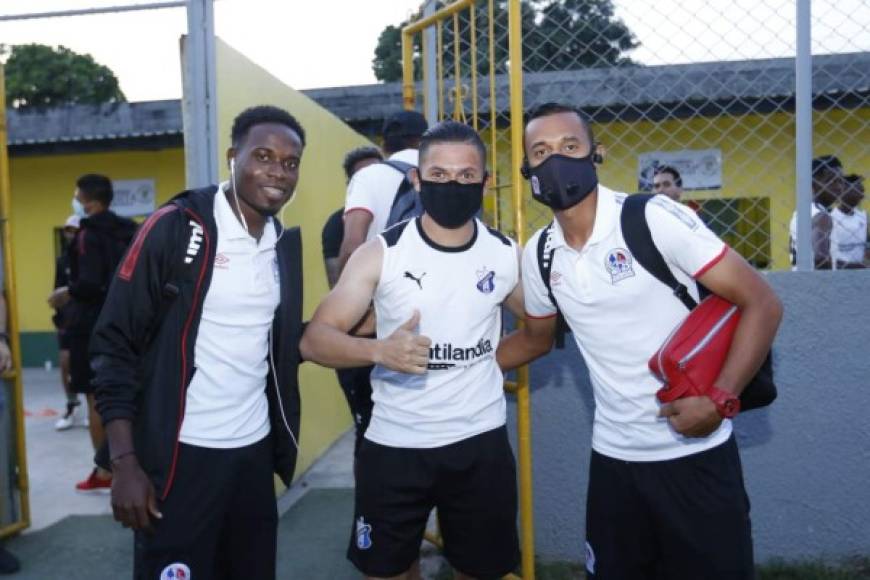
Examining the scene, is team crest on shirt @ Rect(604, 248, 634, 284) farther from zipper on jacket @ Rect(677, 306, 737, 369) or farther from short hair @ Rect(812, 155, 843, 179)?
short hair @ Rect(812, 155, 843, 179)

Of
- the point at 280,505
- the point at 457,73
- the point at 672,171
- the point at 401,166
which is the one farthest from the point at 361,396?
the point at 672,171

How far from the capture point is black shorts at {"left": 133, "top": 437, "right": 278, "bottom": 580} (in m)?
2.38

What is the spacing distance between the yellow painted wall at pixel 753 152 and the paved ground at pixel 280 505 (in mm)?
2060

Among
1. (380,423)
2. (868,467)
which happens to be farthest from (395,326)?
(868,467)

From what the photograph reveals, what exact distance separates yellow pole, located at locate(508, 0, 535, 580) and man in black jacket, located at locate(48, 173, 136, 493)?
325 cm

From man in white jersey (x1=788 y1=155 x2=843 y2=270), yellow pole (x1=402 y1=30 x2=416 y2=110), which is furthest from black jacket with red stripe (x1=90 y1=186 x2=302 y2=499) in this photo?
man in white jersey (x1=788 y1=155 x2=843 y2=270)

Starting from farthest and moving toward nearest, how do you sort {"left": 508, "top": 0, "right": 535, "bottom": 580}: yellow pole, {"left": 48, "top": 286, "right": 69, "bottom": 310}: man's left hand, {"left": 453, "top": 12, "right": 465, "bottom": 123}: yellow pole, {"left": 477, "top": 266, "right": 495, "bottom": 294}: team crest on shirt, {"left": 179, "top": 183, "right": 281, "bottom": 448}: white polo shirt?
1. {"left": 48, "top": 286, "right": 69, "bottom": 310}: man's left hand
2. {"left": 453, "top": 12, "right": 465, "bottom": 123}: yellow pole
3. {"left": 508, "top": 0, "right": 535, "bottom": 580}: yellow pole
4. {"left": 477, "top": 266, "right": 495, "bottom": 294}: team crest on shirt
5. {"left": 179, "top": 183, "right": 281, "bottom": 448}: white polo shirt

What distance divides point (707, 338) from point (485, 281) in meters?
0.78

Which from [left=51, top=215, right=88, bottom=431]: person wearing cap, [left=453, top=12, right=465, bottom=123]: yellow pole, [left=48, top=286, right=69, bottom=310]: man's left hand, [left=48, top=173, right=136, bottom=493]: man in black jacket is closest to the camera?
[left=453, top=12, right=465, bottom=123]: yellow pole

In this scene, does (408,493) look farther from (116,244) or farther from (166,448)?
(116,244)

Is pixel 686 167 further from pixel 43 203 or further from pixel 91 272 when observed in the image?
pixel 43 203

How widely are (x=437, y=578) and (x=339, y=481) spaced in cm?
185

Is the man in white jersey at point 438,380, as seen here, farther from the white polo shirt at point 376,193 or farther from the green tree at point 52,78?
the green tree at point 52,78

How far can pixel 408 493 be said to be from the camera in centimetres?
271
